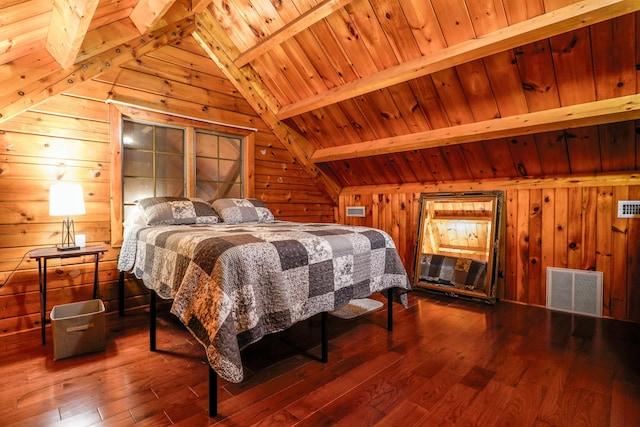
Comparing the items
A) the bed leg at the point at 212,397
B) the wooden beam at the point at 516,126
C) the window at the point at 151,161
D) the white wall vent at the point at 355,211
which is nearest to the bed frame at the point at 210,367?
the bed leg at the point at 212,397

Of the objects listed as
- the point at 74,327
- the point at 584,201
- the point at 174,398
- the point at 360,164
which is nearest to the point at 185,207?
the point at 74,327

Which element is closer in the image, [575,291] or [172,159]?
[575,291]

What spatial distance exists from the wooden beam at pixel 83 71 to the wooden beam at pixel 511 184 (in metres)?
2.80

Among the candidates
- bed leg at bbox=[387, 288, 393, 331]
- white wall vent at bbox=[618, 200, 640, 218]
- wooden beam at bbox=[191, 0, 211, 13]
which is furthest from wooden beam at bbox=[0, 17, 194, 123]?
white wall vent at bbox=[618, 200, 640, 218]

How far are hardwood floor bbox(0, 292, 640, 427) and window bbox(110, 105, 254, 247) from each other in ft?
4.05

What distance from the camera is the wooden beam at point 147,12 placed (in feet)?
7.79

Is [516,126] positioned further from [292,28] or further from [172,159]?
[172,159]

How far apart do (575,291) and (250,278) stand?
2.86 m

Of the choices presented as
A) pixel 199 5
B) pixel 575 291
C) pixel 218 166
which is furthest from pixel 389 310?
pixel 199 5

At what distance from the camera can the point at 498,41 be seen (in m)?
2.08

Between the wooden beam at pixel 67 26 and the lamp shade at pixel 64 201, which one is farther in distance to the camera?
the lamp shade at pixel 64 201

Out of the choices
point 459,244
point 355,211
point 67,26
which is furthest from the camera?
point 355,211

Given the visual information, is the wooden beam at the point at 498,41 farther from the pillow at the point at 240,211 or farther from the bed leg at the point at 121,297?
the bed leg at the point at 121,297

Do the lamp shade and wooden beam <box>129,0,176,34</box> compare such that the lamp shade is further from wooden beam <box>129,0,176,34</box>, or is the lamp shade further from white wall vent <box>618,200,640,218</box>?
white wall vent <box>618,200,640,218</box>
